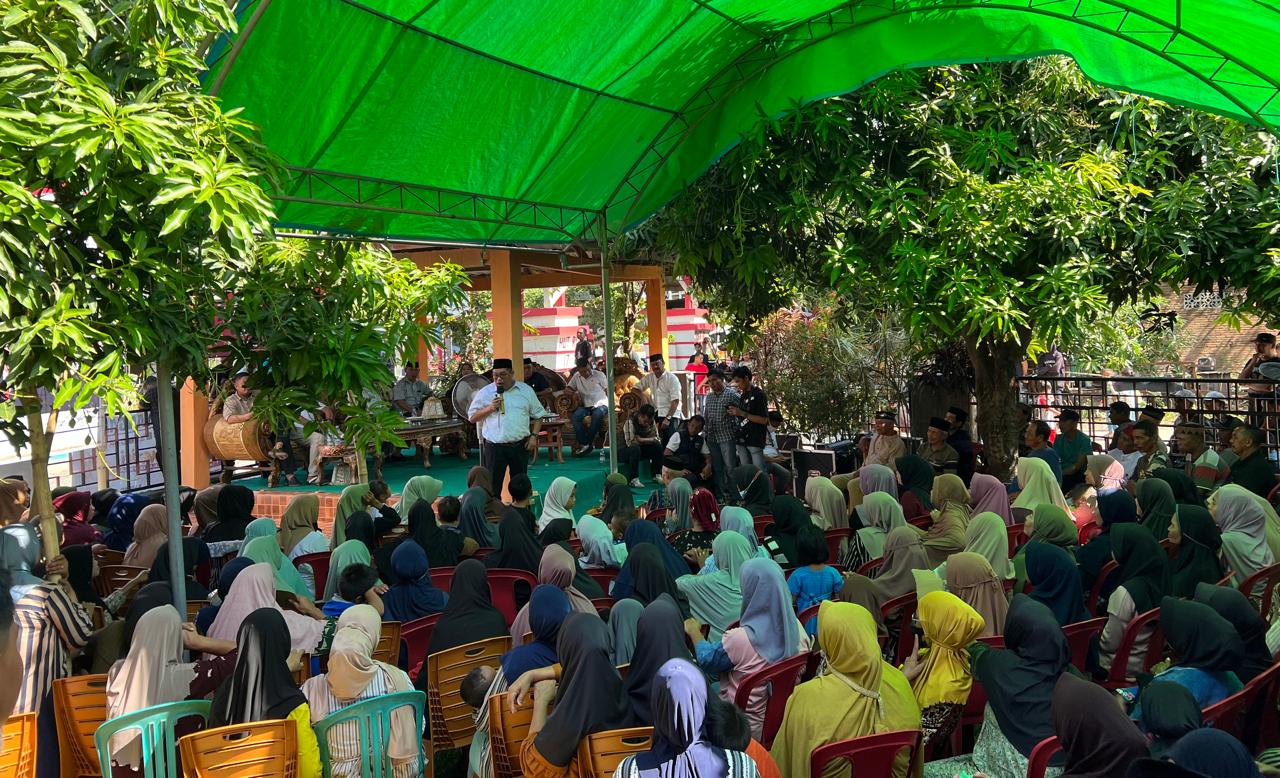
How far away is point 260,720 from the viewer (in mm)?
3893

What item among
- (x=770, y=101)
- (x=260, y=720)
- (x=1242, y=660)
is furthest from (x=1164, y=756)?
(x=770, y=101)

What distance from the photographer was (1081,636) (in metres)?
4.98

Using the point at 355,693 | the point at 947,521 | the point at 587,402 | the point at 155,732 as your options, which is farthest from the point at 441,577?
the point at 587,402

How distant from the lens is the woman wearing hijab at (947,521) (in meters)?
6.96

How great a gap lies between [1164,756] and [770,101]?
808cm

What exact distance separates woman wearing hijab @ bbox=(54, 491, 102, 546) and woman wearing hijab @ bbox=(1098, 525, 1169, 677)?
21.6ft

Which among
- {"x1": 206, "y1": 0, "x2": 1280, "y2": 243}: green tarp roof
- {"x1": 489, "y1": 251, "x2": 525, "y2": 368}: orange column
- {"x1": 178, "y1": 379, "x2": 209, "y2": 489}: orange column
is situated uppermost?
{"x1": 206, "y1": 0, "x2": 1280, "y2": 243}: green tarp roof

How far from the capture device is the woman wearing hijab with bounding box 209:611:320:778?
155 inches

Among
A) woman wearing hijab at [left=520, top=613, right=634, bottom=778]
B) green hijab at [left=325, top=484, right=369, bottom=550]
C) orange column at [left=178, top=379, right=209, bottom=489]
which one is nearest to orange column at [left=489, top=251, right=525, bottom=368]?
orange column at [left=178, top=379, right=209, bottom=489]

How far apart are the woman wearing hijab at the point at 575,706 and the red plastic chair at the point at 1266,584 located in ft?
11.3

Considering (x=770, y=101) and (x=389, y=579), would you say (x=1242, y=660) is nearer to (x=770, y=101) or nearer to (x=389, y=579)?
(x=389, y=579)

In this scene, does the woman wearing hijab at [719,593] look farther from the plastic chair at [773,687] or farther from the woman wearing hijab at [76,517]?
the woman wearing hijab at [76,517]

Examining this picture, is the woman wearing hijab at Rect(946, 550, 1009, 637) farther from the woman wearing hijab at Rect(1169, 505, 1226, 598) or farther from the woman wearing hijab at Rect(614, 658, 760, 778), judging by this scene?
the woman wearing hijab at Rect(614, 658, 760, 778)

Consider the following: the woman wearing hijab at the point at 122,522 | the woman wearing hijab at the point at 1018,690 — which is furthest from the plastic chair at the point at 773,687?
the woman wearing hijab at the point at 122,522
